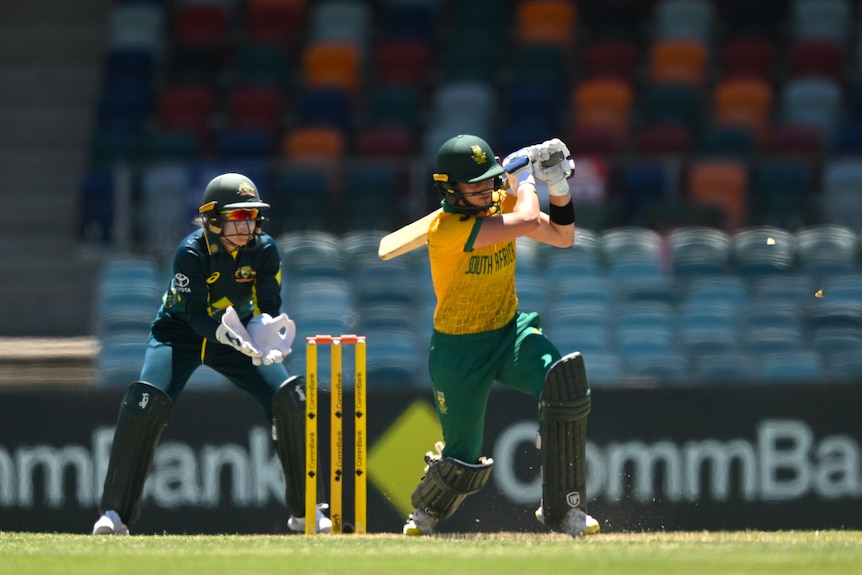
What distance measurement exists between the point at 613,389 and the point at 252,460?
2.09 m

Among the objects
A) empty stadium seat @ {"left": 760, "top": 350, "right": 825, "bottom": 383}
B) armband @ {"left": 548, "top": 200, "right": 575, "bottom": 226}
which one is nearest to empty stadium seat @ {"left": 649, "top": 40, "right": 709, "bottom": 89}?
empty stadium seat @ {"left": 760, "top": 350, "right": 825, "bottom": 383}

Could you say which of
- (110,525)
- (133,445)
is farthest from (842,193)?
(110,525)

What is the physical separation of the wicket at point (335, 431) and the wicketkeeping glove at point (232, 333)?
47 cm

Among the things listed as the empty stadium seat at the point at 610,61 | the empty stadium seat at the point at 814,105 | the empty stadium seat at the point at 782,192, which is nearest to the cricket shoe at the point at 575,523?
the empty stadium seat at the point at 782,192

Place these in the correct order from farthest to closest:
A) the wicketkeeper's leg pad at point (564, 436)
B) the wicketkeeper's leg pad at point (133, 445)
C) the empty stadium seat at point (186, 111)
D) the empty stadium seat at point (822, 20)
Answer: the empty stadium seat at point (822, 20), the empty stadium seat at point (186, 111), the wicketkeeper's leg pad at point (133, 445), the wicketkeeper's leg pad at point (564, 436)

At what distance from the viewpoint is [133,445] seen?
736cm

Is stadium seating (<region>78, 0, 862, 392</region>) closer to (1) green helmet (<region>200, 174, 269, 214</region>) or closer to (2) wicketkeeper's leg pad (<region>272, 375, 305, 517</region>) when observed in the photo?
(2) wicketkeeper's leg pad (<region>272, 375, 305, 517</region>)

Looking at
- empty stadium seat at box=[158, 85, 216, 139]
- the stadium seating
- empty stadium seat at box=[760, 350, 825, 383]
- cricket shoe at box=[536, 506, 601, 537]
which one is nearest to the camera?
cricket shoe at box=[536, 506, 601, 537]

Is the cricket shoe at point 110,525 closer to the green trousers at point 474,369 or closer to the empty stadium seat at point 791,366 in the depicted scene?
the green trousers at point 474,369

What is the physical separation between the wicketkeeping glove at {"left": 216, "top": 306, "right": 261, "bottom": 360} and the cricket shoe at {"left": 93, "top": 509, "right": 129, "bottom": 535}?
41.5 inches

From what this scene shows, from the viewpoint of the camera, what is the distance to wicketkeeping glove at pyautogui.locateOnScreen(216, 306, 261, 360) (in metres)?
7.00

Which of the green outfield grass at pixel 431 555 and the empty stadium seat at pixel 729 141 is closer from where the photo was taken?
the green outfield grass at pixel 431 555

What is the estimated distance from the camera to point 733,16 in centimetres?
1428

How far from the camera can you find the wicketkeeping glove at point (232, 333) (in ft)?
23.0
